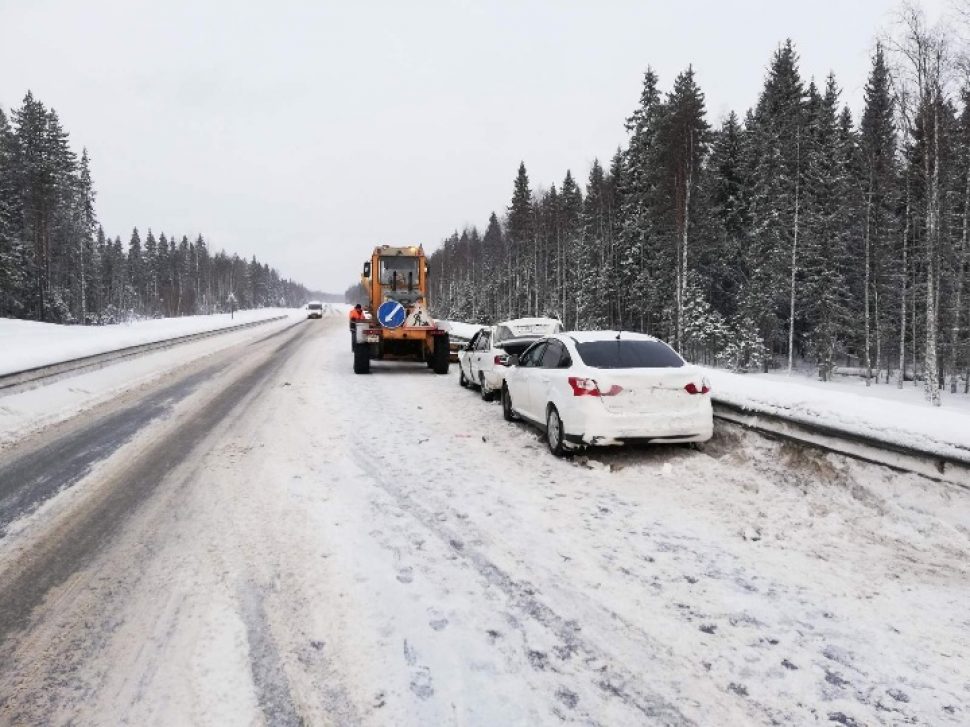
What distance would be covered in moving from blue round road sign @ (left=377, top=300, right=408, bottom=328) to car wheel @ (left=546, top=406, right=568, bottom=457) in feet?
29.8

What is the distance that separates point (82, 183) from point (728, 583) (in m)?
79.4

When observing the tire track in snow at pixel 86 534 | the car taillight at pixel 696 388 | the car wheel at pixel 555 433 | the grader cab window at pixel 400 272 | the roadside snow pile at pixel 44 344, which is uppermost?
the grader cab window at pixel 400 272

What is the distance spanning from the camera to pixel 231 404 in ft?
36.3

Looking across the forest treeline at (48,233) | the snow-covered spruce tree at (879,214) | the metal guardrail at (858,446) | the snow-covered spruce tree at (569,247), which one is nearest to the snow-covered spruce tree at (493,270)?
the snow-covered spruce tree at (569,247)

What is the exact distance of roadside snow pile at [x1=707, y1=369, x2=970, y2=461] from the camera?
206 inches

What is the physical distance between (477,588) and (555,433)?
395 centimetres

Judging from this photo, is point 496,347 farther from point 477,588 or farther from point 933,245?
point 933,245

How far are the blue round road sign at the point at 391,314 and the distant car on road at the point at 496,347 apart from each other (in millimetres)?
→ 2975

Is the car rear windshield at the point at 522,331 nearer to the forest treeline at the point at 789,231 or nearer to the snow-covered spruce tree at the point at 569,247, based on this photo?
the forest treeline at the point at 789,231

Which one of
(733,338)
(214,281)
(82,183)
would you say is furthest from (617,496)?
(214,281)

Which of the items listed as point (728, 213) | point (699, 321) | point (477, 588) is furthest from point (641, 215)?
point (477, 588)

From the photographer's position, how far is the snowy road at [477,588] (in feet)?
9.07

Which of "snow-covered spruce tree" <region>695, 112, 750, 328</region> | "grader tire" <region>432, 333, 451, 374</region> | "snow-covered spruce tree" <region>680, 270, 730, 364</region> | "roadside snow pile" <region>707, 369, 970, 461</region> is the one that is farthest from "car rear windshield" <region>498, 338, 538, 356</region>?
"snow-covered spruce tree" <region>695, 112, 750, 328</region>

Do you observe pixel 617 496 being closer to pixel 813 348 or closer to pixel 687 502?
pixel 687 502
